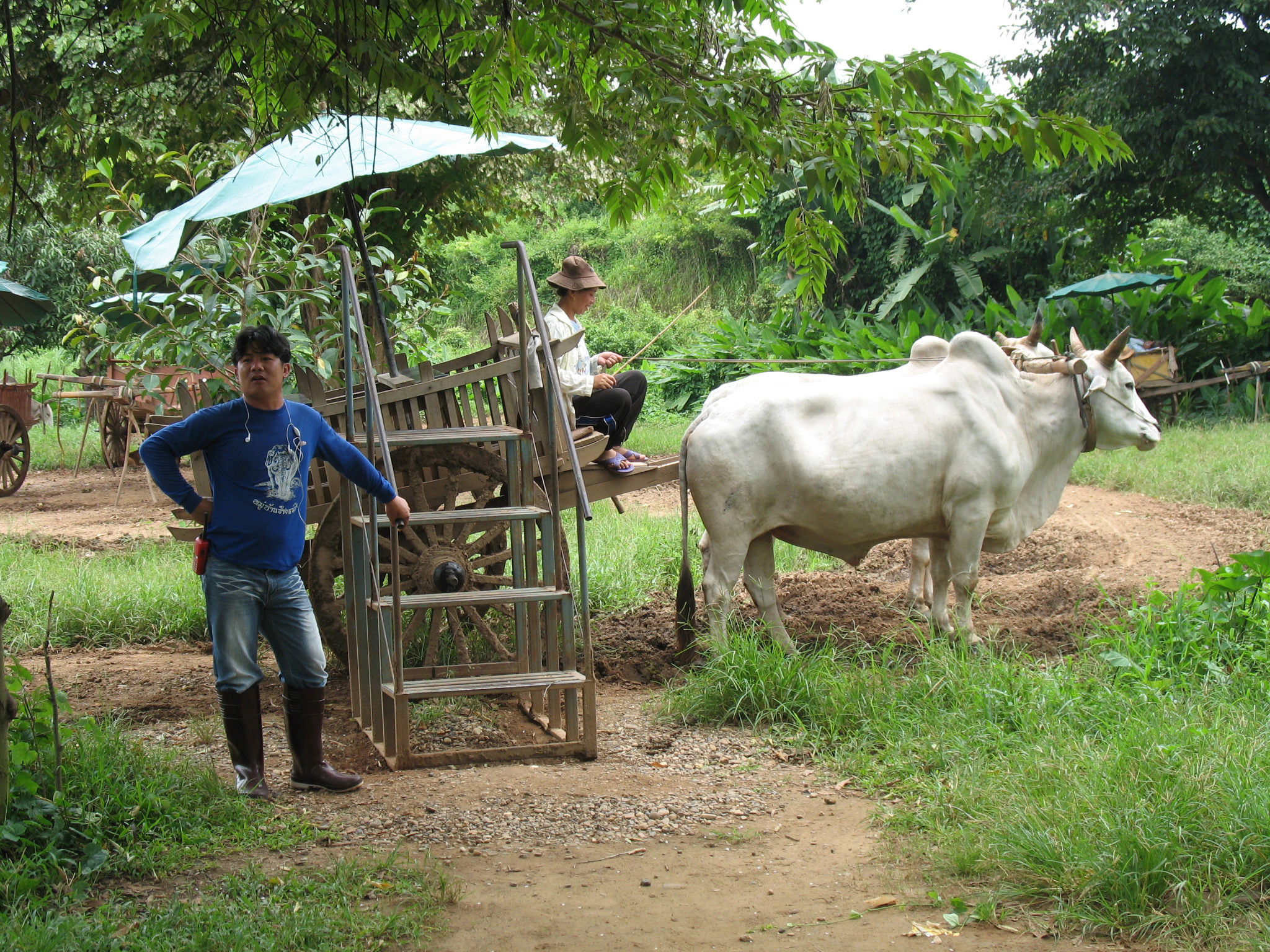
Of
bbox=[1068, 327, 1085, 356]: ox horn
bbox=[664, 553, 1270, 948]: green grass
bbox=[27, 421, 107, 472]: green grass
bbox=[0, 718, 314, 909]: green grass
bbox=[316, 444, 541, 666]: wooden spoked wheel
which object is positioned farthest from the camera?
bbox=[27, 421, 107, 472]: green grass

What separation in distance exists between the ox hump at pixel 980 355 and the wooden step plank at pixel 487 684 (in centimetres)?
299

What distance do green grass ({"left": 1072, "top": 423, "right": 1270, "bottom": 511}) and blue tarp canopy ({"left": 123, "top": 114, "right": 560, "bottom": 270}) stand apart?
630cm

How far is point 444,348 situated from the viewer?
78.2ft

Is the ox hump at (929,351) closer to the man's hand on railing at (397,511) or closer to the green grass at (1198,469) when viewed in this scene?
the man's hand on railing at (397,511)

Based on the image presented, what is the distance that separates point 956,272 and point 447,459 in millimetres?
13596

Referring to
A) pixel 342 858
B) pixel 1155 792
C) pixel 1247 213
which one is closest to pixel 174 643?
pixel 342 858

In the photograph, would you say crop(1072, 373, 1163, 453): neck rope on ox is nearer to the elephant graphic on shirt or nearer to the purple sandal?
the purple sandal

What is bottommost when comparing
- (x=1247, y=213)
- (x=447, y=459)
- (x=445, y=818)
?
(x=445, y=818)

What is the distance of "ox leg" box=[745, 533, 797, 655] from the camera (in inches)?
244

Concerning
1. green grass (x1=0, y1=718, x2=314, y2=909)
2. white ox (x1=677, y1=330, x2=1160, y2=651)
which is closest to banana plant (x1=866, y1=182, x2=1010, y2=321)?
white ox (x1=677, y1=330, x2=1160, y2=651)

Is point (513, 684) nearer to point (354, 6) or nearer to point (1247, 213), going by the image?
point (354, 6)

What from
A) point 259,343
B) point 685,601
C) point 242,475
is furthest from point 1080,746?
point 259,343

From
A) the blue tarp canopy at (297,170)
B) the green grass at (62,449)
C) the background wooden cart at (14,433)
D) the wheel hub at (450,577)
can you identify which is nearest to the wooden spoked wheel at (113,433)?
the green grass at (62,449)

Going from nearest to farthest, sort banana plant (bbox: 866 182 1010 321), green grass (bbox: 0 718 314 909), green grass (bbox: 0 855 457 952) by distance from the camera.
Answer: green grass (bbox: 0 855 457 952)
green grass (bbox: 0 718 314 909)
banana plant (bbox: 866 182 1010 321)
